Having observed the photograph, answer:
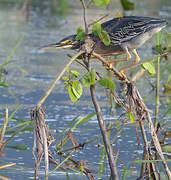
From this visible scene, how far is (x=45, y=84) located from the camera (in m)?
5.47

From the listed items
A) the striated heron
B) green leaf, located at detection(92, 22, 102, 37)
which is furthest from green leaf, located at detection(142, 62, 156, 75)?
green leaf, located at detection(92, 22, 102, 37)

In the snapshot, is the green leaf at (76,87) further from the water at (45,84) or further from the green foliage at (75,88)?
the water at (45,84)

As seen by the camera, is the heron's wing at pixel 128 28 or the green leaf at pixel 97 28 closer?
the green leaf at pixel 97 28

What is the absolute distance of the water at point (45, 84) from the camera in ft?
11.4

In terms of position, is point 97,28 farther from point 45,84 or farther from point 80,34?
point 45,84

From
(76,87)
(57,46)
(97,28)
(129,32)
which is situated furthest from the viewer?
(129,32)

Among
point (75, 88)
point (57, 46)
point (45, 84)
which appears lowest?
point (45, 84)

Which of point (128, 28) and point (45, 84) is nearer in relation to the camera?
point (128, 28)

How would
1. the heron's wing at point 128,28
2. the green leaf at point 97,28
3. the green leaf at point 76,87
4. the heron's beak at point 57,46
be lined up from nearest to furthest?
the green leaf at point 97,28 < the green leaf at point 76,87 < the heron's beak at point 57,46 < the heron's wing at point 128,28

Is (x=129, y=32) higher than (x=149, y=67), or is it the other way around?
(x=129, y=32)

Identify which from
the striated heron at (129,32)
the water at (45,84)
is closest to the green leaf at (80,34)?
the water at (45,84)

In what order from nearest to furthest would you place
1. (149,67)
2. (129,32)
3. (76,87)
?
(76,87) → (149,67) → (129,32)

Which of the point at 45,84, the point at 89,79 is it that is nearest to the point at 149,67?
the point at 89,79

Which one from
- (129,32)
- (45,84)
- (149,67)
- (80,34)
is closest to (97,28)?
(80,34)
